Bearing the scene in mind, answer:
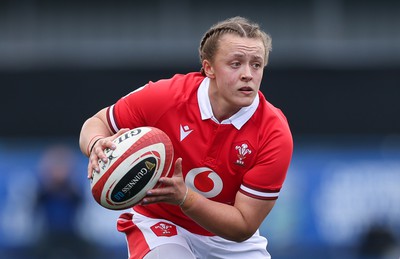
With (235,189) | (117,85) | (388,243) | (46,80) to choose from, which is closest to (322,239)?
(388,243)

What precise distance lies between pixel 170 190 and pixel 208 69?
106 centimetres

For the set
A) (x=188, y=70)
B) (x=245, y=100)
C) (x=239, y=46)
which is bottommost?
(x=188, y=70)

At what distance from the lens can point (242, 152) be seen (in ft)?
21.2

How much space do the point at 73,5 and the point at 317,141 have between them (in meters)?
5.48

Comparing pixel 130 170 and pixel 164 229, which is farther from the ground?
pixel 130 170

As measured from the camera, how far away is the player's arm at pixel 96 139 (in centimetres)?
600

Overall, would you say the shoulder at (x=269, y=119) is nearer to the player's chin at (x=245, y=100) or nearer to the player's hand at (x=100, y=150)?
the player's chin at (x=245, y=100)

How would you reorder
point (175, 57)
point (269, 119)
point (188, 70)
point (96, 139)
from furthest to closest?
1. point (175, 57)
2. point (188, 70)
3. point (269, 119)
4. point (96, 139)

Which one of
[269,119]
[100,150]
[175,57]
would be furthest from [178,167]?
[175,57]

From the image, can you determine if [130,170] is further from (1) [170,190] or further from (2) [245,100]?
(2) [245,100]

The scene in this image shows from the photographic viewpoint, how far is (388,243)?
12562 millimetres

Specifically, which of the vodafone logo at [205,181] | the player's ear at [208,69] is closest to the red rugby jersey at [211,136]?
the vodafone logo at [205,181]

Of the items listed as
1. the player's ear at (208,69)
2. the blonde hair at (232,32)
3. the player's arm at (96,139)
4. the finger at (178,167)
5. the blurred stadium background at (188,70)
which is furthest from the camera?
the blurred stadium background at (188,70)

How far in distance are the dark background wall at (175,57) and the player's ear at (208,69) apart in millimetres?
7987
